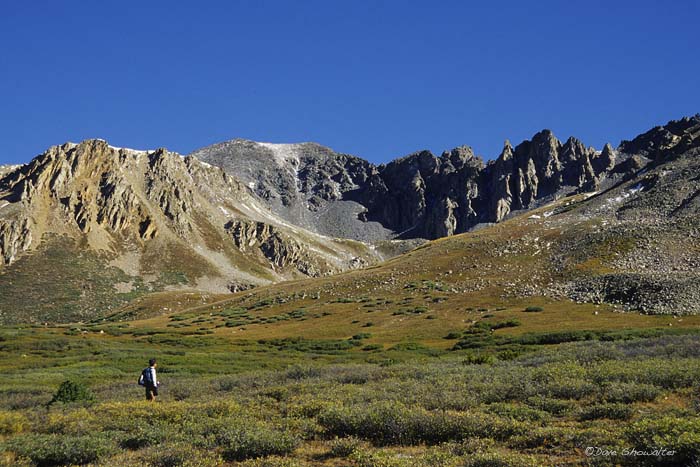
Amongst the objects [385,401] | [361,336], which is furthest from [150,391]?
[361,336]

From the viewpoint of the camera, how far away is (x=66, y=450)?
49.4ft

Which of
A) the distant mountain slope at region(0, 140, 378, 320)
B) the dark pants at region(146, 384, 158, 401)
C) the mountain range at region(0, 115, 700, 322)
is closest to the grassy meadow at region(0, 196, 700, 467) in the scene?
the dark pants at region(146, 384, 158, 401)

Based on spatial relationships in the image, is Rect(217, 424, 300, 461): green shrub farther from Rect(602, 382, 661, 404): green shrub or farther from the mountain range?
the mountain range

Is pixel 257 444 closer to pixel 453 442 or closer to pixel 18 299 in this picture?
pixel 453 442

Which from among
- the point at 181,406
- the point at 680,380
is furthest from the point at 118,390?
the point at 680,380

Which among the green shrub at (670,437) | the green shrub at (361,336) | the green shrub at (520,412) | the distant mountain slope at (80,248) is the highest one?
the distant mountain slope at (80,248)

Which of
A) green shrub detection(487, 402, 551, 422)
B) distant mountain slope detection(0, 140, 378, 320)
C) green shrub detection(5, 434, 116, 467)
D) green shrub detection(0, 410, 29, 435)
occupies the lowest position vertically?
green shrub detection(487, 402, 551, 422)

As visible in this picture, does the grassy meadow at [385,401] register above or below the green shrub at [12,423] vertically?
below

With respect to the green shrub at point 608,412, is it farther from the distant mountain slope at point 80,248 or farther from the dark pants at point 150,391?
the distant mountain slope at point 80,248

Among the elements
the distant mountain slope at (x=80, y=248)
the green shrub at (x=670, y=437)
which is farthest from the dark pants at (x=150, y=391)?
the distant mountain slope at (x=80, y=248)

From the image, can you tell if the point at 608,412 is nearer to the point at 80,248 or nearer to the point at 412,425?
the point at 412,425

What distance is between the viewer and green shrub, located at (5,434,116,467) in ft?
49.3

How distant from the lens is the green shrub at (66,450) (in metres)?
15.0

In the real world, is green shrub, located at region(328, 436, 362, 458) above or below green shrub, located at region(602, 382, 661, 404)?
above
